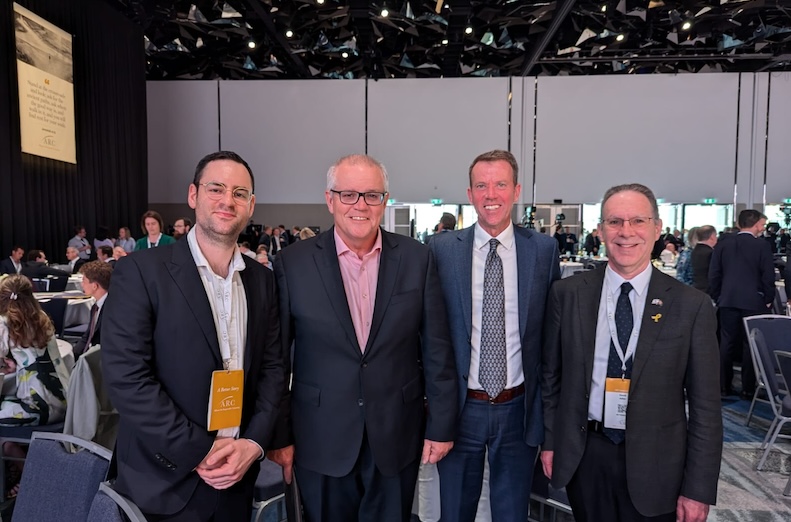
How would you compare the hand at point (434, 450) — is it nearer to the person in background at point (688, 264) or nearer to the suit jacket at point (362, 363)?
the suit jacket at point (362, 363)

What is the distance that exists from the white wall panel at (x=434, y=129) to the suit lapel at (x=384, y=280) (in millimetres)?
13322

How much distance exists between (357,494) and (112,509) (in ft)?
2.52

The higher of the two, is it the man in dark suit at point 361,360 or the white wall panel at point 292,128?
the white wall panel at point 292,128

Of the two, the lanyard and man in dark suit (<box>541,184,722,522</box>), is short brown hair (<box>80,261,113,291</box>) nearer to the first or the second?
man in dark suit (<box>541,184,722,522</box>)

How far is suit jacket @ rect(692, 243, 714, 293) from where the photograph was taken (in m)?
5.75

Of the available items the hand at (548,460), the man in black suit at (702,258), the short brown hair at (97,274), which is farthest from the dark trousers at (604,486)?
the man in black suit at (702,258)

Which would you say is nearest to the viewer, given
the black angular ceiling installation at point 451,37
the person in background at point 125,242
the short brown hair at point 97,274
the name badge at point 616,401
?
the name badge at point 616,401

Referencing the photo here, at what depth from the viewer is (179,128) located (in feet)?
51.4

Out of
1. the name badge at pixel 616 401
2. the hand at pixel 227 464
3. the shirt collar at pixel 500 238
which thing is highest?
the shirt collar at pixel 500 238

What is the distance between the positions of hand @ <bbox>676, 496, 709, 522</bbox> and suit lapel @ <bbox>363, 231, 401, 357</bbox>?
106 centimetres

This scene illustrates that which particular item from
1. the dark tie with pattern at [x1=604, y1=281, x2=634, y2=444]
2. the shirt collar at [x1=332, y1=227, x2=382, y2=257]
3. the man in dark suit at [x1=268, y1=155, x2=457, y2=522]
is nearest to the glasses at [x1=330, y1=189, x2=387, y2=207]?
the man in dark suit at [x1=268, y1=155, x2=457, y2=522]

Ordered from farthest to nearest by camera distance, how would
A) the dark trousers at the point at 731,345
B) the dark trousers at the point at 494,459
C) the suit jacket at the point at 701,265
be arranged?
the suit jacket at the point at 701,265, the dark trousers at the point at 731,345, the dark trousers at the point at 494,459

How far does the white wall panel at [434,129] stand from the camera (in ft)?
49.1

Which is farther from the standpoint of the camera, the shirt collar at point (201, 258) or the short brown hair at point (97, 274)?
the short brown hair at point (97, 274)
